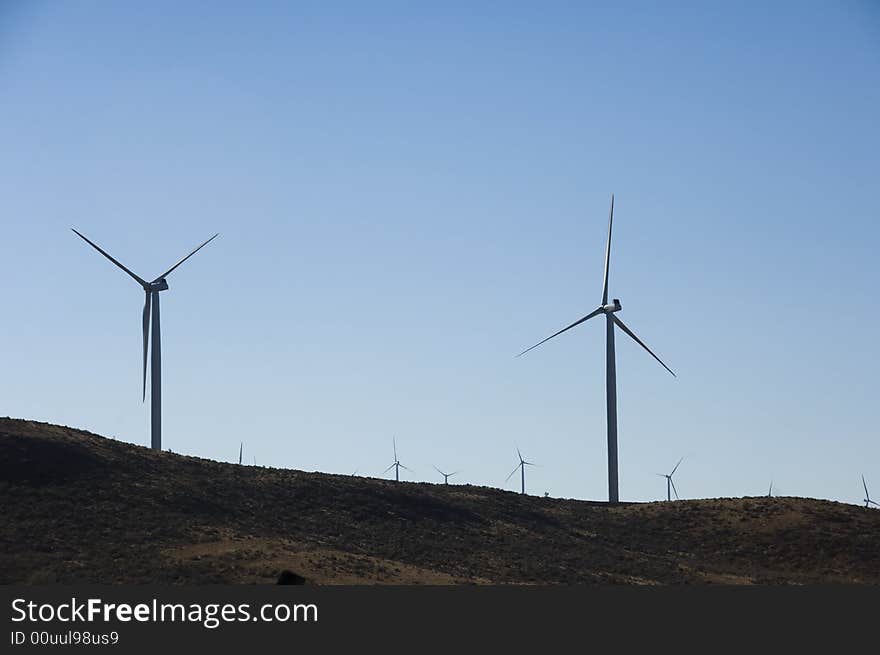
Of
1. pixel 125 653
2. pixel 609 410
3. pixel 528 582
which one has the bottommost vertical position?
pixel 125 653

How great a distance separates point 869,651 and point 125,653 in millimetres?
26889

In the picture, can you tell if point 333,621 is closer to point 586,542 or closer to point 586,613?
point 586,613

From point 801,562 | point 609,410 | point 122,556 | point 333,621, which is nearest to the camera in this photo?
point 333,621

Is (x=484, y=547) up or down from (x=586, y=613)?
up

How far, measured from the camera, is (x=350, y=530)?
109 m

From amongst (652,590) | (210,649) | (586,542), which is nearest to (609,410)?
(586,542)

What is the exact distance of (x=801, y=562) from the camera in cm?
11975

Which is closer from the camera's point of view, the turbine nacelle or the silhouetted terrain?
the silhouetted terrain

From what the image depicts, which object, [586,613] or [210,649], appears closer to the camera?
[210,649]

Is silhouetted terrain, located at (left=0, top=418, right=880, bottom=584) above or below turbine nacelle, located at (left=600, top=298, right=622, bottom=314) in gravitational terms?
below

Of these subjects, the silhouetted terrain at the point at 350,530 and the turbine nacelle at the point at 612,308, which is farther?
the turbine nacelle at the point at 612,308

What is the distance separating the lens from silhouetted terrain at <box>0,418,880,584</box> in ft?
296

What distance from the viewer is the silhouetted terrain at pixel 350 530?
90.2 meters

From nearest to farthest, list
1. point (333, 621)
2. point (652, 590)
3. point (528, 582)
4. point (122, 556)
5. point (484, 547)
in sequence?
point (333, 621) < point (652, 590) < point (122, 556) < point (528, 582) < point (484, 547)
